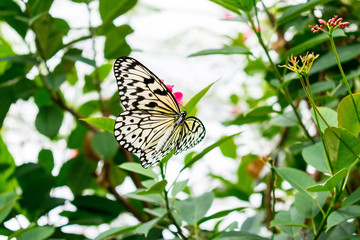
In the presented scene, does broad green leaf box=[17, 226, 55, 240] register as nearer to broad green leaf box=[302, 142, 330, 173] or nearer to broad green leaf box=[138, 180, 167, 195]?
broad green leaf box=[138, 180, 167, 195]

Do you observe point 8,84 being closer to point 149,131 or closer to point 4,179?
point 4,179

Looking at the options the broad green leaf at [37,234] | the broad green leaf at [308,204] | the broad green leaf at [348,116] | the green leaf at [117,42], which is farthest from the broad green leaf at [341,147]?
the green leaf at [117,42]

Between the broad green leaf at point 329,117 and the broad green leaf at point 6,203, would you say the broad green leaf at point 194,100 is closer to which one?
the broad green leaf at point 329,117

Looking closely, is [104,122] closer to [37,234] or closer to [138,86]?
[138,86]

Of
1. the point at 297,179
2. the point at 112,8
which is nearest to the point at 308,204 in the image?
the point at 297,179

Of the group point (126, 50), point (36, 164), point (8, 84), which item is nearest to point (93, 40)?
point (126, 50)

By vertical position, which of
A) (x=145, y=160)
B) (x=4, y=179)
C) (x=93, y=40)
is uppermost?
(x=93, y=40)
